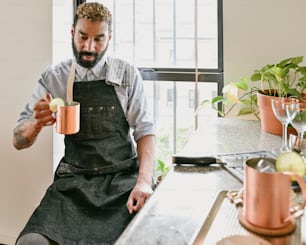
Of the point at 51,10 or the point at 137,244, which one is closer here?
the point at 137,244

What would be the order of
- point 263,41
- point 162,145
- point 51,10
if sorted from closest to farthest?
point 263,41 → point 51,10 → point 162,145

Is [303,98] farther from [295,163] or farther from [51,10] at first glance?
[51,10]

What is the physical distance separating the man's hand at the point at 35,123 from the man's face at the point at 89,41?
0.29m

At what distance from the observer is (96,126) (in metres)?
1.99

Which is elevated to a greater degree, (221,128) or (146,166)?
(221,128)

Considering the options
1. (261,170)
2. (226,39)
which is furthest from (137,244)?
(226,39)

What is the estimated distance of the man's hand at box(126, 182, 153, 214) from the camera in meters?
1.70

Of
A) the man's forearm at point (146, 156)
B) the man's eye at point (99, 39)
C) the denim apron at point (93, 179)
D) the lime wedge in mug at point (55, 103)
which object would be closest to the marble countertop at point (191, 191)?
the man's forearm at point (146, 156)

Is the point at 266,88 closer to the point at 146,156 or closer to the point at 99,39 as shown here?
the point at 146,156

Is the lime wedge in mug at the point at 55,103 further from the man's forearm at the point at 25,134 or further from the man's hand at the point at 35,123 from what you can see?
the man's forearm at the point at 25,134

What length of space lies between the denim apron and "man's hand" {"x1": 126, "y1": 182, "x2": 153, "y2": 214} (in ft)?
0.20

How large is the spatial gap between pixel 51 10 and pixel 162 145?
916 millimetres

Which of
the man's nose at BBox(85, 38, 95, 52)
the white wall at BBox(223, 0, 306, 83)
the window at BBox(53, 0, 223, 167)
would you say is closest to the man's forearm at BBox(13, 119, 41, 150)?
the man's nose at BBox(85, 38, 95, 52)

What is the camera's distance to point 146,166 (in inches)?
76.1
